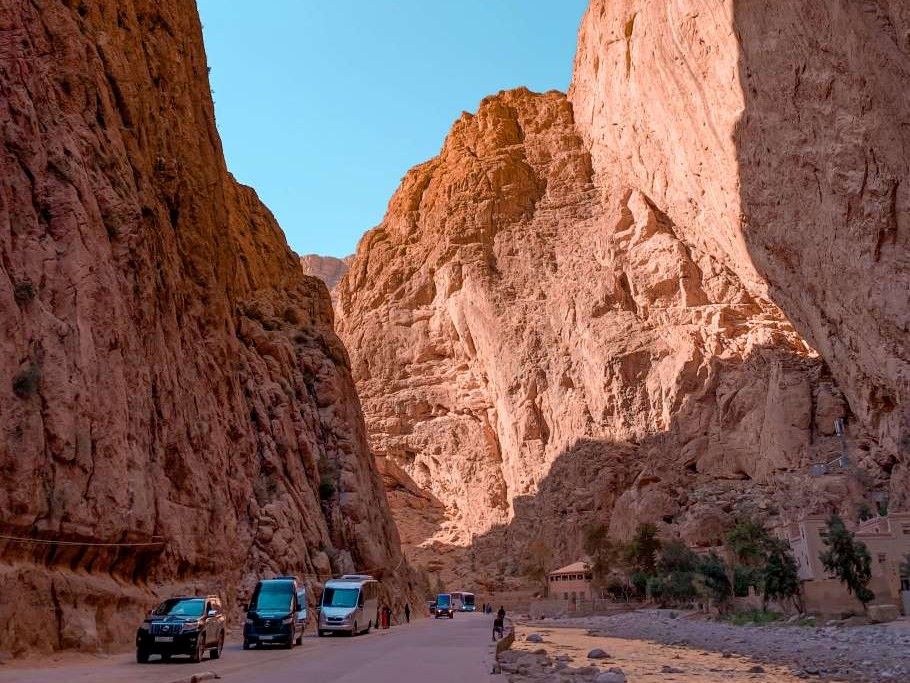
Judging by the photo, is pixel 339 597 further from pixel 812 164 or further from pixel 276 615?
pixel 812 164

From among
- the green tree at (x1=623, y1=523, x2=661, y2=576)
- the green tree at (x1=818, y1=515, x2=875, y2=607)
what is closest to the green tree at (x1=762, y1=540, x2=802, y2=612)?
the green tree at (x1=818, y1=515, x2=875, y2=607)

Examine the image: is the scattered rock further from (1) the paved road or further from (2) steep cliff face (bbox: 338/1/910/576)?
(2) steep cliff face (bbox: 338/1/910/576)

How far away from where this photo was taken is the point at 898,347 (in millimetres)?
38281

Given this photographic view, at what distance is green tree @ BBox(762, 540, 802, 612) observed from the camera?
3756cm

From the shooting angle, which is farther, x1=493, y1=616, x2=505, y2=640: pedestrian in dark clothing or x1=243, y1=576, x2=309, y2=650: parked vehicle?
x1=493, y1=616, x2=505, y2=640: pedestrian in dark clothing

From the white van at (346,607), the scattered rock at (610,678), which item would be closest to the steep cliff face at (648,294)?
the white van at (346,607)

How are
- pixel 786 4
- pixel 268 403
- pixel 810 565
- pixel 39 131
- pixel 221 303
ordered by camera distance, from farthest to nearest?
pixel 786 4 → pixel 810 565 → pixel 268 403 → pixel 221 303 → pixel 39 131

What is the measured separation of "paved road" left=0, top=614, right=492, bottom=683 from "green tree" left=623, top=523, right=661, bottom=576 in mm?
35540

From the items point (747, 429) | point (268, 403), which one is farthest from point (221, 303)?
point (747, 429)

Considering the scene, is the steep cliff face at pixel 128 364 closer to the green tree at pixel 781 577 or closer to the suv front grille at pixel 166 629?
the suv front grille at pixel 166 629

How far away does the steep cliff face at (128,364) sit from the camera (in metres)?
17.1

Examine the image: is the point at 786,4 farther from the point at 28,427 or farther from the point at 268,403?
the point at 28,427

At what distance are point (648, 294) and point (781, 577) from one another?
34741 millimetres

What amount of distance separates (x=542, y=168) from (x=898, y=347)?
54.8m
